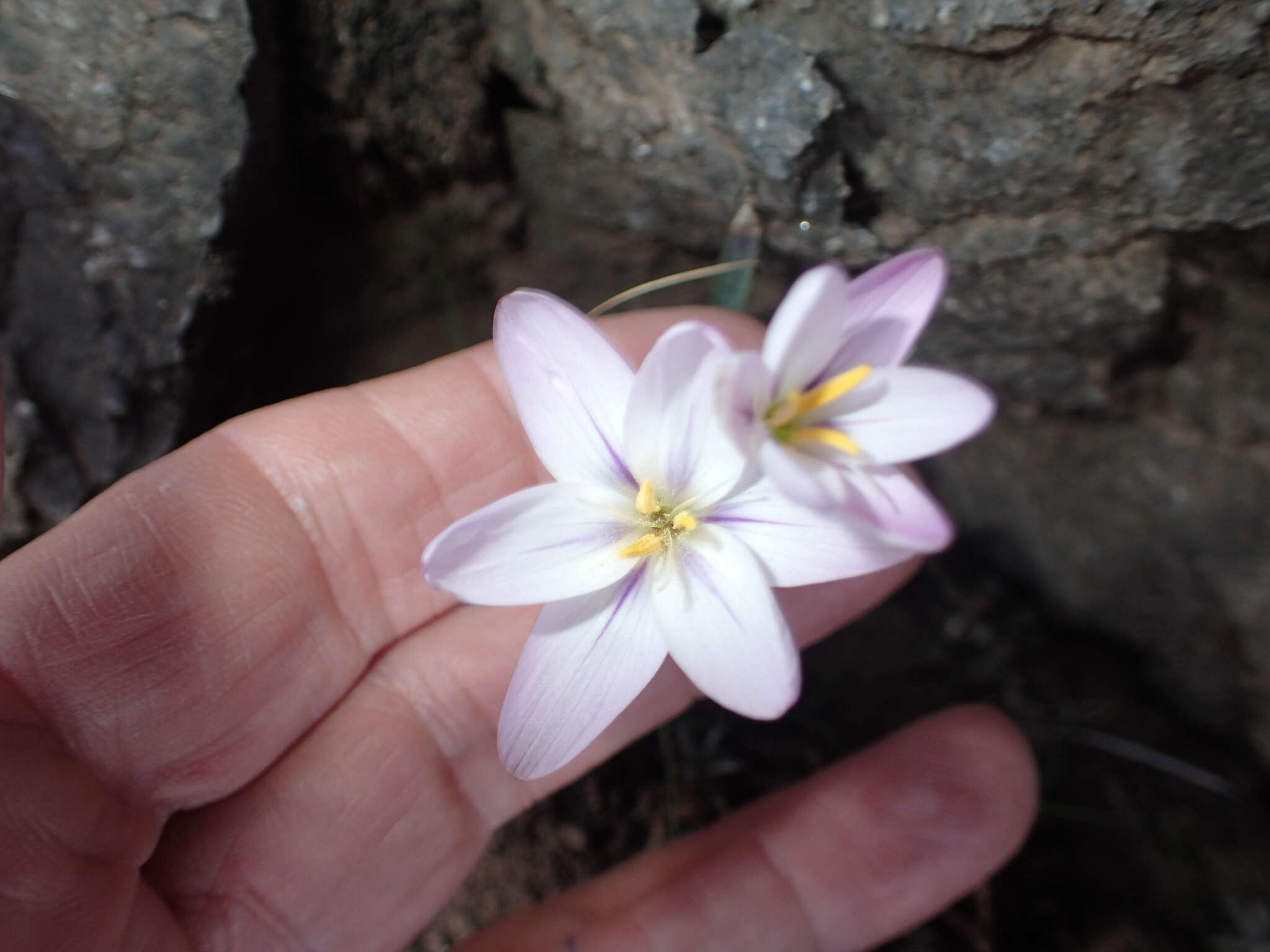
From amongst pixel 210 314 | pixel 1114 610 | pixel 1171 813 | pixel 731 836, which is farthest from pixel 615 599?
pixel 1171 813

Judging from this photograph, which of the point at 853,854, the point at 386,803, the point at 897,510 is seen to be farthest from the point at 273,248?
the point at 853,854

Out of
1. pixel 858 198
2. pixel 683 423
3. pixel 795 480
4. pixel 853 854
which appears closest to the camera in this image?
pixel 795 480

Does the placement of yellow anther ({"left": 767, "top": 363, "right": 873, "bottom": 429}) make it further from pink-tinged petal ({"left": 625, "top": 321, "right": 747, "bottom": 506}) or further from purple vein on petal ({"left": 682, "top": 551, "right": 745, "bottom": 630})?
purple vein on petal ({"left": 682, "top": 551, "right": 745, "bottom": 630})

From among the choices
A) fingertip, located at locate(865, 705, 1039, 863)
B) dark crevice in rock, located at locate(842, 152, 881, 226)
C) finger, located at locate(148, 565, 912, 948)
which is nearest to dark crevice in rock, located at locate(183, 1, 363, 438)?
finger, located at locate(148, 565, 912, 948)

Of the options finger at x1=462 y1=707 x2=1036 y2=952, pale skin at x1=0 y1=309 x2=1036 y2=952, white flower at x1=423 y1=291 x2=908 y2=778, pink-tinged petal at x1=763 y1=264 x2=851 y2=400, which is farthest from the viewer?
finger at x1=462 y1=707 x2=1036 y2=952

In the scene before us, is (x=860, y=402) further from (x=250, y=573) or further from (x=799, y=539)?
(x=250, y=573)

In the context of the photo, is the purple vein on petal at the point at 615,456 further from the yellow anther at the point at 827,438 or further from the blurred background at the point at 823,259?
the blurred background at the point at 823,259
